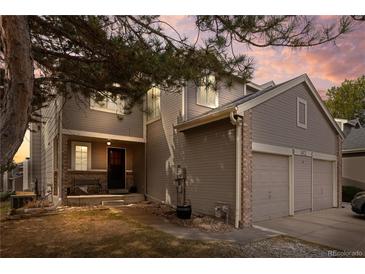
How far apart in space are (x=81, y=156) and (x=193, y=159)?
4810 millimetres

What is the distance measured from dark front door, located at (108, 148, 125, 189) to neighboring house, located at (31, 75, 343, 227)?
43 mm

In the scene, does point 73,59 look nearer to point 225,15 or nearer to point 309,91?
point 225,15

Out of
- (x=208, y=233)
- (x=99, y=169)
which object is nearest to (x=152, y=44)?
(x=208, y=233)

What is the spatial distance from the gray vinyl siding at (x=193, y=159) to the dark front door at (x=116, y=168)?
1377mm

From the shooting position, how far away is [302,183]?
32.5 feet

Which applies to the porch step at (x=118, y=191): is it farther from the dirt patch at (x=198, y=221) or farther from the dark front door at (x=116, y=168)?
the dirt patch at (x=198, y=221)

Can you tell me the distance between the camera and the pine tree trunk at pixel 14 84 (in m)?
3.49

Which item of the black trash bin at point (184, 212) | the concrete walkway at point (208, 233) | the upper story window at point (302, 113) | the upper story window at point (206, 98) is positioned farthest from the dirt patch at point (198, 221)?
the upper story window at point (302, 113)

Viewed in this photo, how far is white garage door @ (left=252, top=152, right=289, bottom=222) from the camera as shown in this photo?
7.96 meters

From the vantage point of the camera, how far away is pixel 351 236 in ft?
22.1

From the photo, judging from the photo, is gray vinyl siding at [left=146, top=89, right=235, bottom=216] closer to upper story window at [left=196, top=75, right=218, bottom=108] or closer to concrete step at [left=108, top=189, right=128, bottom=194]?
upper story window at [left=196, top=75, right=218, bottom=108]

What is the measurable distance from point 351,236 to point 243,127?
363cm

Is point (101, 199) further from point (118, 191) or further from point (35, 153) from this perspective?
point (35, 153)
